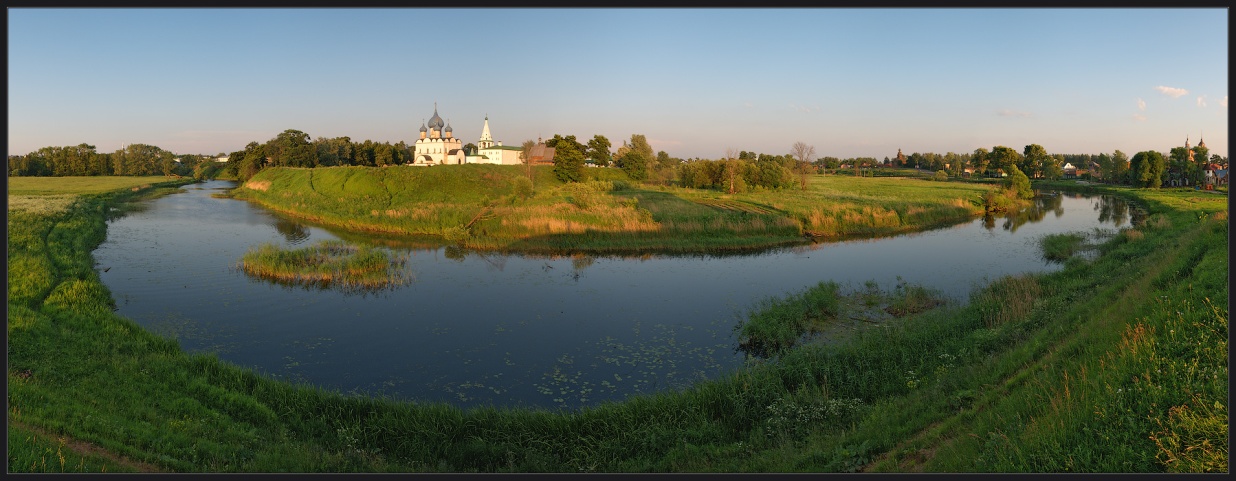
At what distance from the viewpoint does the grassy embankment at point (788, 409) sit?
6.51 m

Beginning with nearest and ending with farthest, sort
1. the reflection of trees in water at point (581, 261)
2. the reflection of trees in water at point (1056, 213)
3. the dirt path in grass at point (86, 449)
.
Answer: the dirt path in grass at point (86, 449) < the reflection of trees in water at point (581, 261) < the reflection of trees in water at point (1056, 213)

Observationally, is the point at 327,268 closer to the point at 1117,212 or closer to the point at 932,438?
the point at 932,438

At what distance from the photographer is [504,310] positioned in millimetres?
18984

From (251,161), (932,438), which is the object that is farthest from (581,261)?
(251,161)

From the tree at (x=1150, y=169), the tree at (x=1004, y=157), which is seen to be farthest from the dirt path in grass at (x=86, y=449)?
the tree at (x=1004, y=157)

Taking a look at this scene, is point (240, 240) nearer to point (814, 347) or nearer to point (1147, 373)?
point (814, 347)

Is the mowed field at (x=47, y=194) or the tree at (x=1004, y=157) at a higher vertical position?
the tree at (x=1004, y=157)

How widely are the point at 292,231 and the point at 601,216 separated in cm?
2076

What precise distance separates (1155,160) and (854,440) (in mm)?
82073

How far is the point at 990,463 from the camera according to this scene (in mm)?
6488

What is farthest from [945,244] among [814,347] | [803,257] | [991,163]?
[991,163]

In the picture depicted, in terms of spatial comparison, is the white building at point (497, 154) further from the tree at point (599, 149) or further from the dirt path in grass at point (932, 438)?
the dirt path in grass at point (932, 438)

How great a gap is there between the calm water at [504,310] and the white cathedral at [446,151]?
213 ft

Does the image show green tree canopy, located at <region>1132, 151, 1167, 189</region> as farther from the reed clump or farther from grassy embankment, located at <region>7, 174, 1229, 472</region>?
the reed clump
